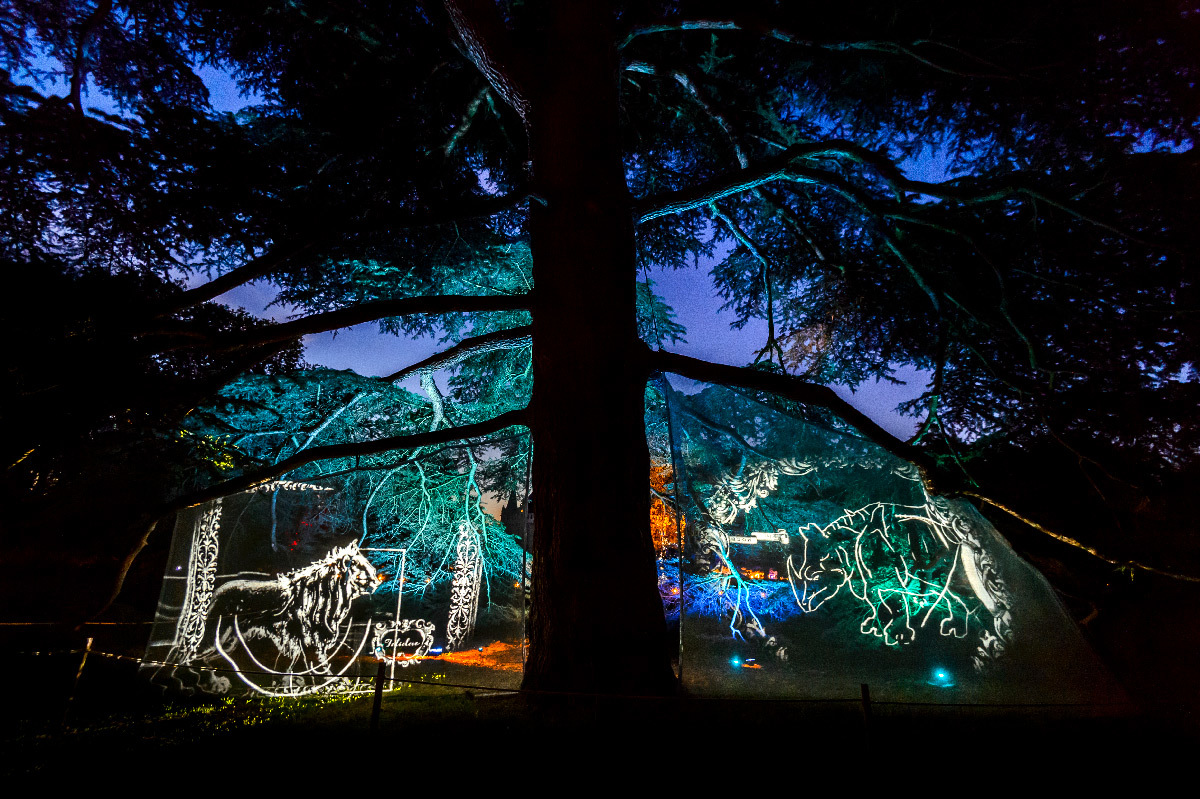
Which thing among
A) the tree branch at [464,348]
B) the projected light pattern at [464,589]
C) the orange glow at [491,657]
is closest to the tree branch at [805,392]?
the tree branch at [464,348]

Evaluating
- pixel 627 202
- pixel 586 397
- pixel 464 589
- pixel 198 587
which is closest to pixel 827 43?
pixel 627 202

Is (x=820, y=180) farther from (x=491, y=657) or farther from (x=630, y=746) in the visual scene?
(x=491, y=657)

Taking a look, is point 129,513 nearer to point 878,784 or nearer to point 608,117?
point 608,117

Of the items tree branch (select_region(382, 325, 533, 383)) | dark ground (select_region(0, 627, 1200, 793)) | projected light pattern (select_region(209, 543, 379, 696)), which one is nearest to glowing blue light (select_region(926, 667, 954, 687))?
dark ground (select_region(0, 627, 1200, 793))

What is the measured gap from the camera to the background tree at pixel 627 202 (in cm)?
347

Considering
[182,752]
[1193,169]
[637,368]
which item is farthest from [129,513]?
[1193,169]

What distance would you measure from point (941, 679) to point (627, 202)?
4078 mm

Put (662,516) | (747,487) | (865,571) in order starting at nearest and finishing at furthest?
1. (865,571)
2. (747,487)
3. (662,516)

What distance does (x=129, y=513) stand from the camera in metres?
12.3

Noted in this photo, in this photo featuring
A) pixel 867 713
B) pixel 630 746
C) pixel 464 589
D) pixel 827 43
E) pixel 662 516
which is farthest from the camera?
pixel 662 516

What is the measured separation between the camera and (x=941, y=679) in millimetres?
3482

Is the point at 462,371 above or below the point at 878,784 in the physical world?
above

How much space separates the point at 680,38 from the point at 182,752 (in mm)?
7836

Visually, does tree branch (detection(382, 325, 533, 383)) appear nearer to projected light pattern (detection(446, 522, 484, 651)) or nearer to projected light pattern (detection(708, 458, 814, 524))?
projected light pattern (detection(708, 458, 814, 524))
